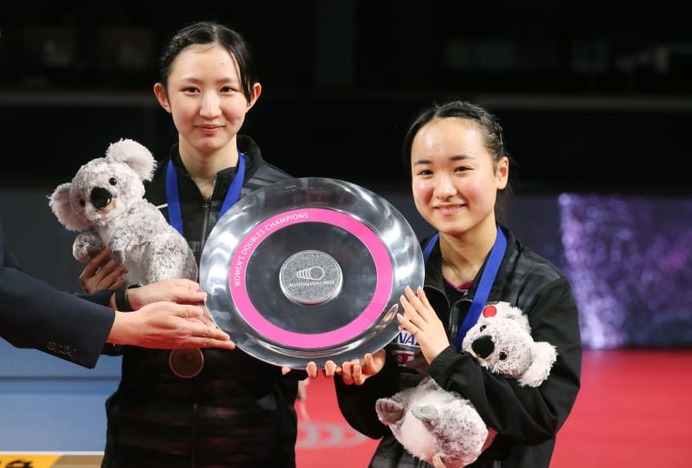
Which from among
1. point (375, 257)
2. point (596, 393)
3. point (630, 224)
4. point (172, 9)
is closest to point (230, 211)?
point (375, 257)

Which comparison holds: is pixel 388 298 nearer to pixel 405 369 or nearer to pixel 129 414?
pixel 405 369

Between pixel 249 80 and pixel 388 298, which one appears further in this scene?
pixel 249 80

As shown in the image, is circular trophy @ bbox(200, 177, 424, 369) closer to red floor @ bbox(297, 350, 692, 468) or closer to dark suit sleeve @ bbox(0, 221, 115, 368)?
dark suit sleeve @ bbox(0, 221, 115, 368)

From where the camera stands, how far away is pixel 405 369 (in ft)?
6.41

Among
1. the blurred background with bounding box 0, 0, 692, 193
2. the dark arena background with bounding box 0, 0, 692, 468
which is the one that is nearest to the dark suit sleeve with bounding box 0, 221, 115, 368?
the dark arena background with bounding box 0, 0, 692, 468

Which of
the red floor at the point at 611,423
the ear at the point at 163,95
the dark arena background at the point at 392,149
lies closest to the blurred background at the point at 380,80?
the dark arena background at the point at 392,149

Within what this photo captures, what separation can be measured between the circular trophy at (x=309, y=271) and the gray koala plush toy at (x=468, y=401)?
0.15 meters

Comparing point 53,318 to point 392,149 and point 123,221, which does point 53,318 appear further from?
point 392,149

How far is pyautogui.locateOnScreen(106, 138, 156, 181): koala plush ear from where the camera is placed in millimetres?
2029

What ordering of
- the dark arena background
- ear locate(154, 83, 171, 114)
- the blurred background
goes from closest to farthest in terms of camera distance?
ear locate(154, 83, 171, 114) < the dark arena background < the blurred background

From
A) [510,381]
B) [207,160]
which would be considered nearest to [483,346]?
[510,381]

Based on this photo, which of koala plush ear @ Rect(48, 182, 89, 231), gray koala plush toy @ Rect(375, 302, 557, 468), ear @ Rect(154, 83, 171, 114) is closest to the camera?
gray koala plush toy @ Rect(375, 302, 557, 468)

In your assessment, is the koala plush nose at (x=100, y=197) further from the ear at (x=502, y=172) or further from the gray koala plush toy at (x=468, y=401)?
the ear at (x=502, y=172)

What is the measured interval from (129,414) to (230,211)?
20.1 inches
